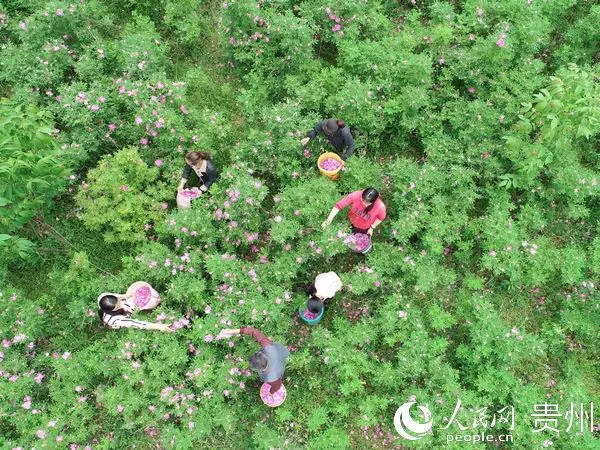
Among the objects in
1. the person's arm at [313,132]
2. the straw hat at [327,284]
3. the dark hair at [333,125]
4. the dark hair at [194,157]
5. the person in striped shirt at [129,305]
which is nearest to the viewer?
the person in striped shirt at [129,305]

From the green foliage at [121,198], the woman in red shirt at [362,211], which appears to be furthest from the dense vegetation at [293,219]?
the woman in red shirt at [362,211]

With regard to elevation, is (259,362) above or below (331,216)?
below

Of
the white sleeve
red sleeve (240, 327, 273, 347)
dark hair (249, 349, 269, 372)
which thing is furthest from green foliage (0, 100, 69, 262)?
dark hair (249, 349, 269, 372)

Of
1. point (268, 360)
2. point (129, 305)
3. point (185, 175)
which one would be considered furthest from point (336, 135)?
point (129, 305)

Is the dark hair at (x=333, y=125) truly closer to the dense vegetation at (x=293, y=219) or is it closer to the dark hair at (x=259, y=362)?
the dense vegetation at (x=293, y=219)

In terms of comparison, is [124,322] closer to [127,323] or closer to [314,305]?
[127,323]

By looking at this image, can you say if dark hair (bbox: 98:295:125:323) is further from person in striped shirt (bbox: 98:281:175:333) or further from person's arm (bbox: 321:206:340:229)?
person's arm (bbox: 321:206:340:229)
